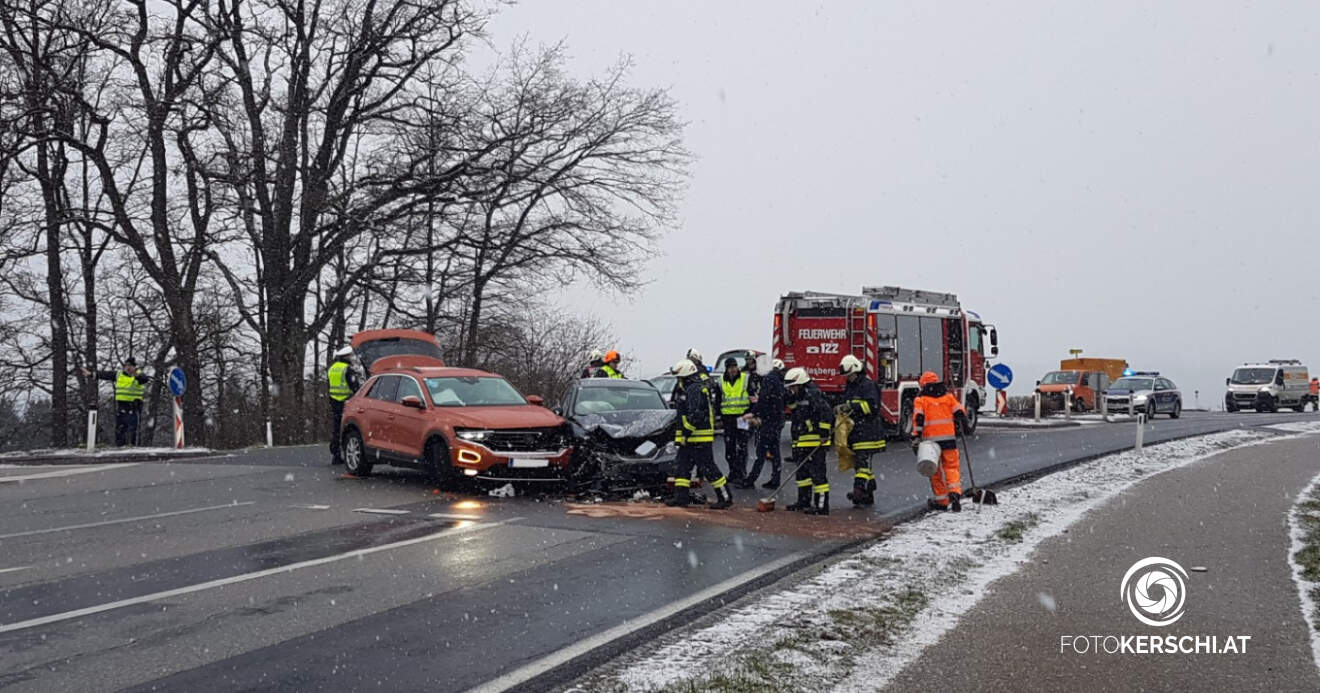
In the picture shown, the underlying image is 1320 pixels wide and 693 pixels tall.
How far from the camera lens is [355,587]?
830 centimetres

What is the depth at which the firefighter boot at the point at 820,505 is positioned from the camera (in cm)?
1258

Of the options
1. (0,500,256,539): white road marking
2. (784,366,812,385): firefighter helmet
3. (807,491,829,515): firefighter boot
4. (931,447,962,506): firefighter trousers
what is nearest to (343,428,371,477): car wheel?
(0,500,256,539): white road marking

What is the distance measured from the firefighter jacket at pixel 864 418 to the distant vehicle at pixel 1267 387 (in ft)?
132

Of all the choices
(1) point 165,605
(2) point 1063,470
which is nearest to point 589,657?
(1) point 165,605

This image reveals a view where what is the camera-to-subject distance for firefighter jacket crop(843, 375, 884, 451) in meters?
12.8

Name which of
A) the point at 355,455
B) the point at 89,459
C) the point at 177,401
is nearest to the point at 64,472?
the point at 89,459

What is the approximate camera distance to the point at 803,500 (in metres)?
12.8

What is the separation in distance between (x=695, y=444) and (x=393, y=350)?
14588 mm

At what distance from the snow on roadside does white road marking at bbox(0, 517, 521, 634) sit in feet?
23.2

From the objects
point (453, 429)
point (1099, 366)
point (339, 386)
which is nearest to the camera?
point (453, 429)

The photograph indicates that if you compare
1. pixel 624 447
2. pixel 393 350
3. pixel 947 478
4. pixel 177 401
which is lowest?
pixel 947 478

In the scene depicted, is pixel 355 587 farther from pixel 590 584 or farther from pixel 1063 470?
pixel 1063 470

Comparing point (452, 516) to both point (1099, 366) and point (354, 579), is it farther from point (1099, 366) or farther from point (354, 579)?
point (1099, 366)

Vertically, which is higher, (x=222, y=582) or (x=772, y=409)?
(x=772, y=409)
